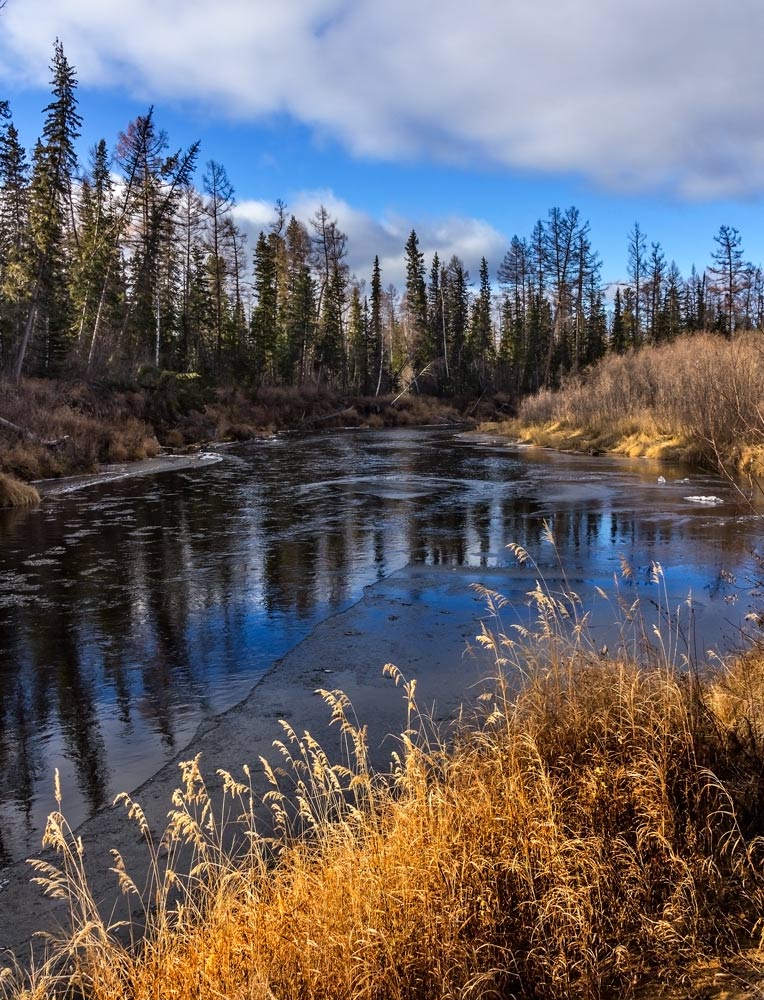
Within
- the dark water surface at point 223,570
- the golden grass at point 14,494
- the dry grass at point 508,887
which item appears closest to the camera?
the dry grass at point 508,887

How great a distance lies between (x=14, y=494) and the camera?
59.0 ft

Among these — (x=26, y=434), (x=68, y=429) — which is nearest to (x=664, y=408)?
(x=68, y=429)

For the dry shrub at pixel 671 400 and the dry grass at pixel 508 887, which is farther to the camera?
the dry shrub at pixel 671 400

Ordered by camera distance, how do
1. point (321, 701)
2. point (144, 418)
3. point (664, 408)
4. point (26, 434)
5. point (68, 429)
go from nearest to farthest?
1. point (321, 701)
2. point (26, 434)
3. point (68, 429)
4. point (664, 408)
5. point (144, 418)

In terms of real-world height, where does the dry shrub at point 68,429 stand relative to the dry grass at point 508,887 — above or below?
above

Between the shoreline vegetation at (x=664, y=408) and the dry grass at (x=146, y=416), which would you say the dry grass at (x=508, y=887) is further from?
the dry grass at (x=146, y=416)

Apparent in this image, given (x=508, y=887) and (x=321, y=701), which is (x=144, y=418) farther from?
(x=508, y=887)

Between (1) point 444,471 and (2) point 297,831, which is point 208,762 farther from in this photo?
(1) point 444,471

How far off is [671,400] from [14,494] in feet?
73.1

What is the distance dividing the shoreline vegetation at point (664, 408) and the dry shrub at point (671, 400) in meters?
0.03

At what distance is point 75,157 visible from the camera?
1367 inches

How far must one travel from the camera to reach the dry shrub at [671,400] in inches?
804

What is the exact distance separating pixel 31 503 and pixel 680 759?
707 inches

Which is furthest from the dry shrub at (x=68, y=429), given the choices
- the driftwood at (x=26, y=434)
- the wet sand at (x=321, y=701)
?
the wet sand at (x=321, y=701)
